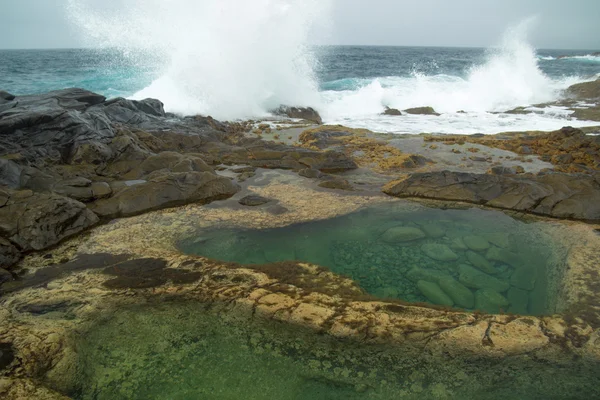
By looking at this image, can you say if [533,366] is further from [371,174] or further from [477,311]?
[371,174]

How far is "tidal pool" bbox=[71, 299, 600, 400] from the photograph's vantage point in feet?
11.7

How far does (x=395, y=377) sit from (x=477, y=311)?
5.58 ft

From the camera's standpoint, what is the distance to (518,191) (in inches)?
312

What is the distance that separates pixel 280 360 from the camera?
12.9 ft

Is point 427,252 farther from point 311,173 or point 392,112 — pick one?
point 392,112

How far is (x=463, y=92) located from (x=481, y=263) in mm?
22547

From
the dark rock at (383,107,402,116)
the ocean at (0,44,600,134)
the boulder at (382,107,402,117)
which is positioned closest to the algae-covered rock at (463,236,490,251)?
the ocean at (0,44,600,134)

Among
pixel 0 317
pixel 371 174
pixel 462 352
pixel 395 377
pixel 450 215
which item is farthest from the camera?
pixel 371 174

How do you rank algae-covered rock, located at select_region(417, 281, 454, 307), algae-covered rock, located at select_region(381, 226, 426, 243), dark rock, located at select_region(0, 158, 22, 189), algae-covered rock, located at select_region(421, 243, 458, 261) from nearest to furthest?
algae-covered rock, located at select_region(417, 281, 454, 307) < algae-covered rock, located at select_region(421, 243, 458, 261) < algae-covered rock, located at select_region(381, 226, 426, 243) < dark rock, located at select_region(0, 158, 22, 189)

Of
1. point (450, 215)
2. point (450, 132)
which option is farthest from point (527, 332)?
point (450, 132)

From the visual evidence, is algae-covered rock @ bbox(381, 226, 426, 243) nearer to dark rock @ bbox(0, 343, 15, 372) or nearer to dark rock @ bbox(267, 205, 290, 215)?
dark rock @ bbox(267, 205, 290, 215)

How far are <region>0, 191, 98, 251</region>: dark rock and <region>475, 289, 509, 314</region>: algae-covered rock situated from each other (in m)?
6.73

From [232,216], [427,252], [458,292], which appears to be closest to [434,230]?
[427,252]

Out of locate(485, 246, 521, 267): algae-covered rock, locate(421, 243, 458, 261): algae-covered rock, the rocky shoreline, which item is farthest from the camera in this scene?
locate(421, 243, 458, 261): algae-covered rock
